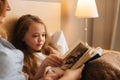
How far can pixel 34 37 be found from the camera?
1.35 metres

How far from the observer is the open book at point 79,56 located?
3.34 feet

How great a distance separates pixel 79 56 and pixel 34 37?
422 mm

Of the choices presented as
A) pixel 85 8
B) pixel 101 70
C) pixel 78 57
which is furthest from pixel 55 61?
pixel 85 8

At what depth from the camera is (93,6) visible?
2.13 metres

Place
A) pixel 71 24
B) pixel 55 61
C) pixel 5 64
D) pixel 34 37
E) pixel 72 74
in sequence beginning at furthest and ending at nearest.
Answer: pixel 71 24, pixel 34 37, pixel 55 61, pixel 72 74, pixel 5 64

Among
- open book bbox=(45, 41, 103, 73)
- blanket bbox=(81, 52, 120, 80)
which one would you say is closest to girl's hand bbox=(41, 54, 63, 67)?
open book bbox=(45, 41, 103, 73)

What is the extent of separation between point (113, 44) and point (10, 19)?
1.60m

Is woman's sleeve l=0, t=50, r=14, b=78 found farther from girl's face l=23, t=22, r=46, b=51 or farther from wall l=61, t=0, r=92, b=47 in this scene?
→ wall l=61, t=0, r=92, b=47

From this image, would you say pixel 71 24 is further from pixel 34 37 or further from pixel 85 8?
pixel 34 37

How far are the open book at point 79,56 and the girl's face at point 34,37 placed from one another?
1.09 feet

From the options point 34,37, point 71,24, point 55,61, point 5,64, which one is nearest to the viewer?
point 5,64

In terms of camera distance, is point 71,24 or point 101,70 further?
point 71,24

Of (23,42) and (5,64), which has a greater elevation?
(5,64)

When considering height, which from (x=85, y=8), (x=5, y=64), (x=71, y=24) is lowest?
(x=71, y=24)
